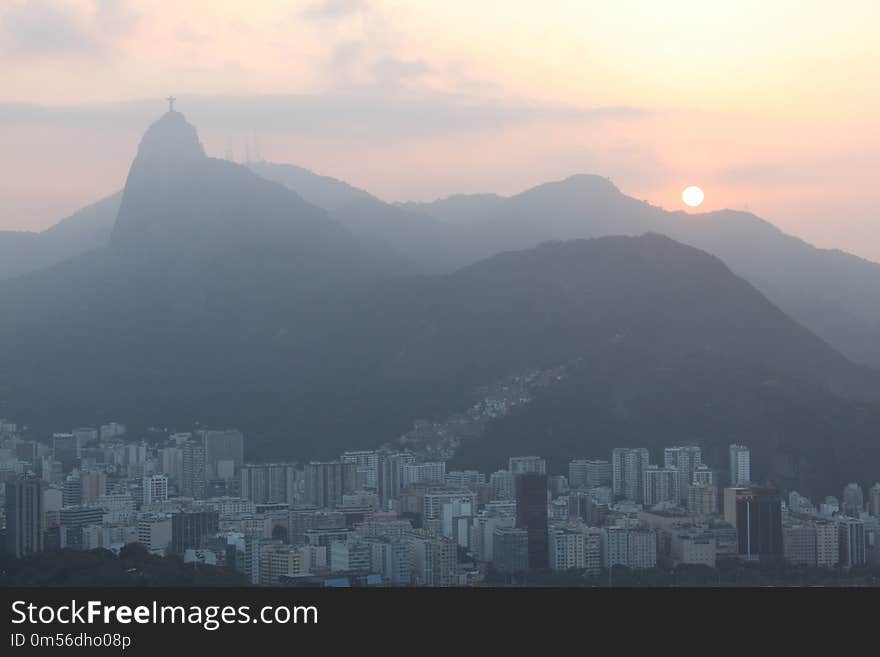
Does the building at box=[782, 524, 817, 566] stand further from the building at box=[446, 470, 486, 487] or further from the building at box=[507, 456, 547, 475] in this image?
the building at box=[507, 456, 547, 475]

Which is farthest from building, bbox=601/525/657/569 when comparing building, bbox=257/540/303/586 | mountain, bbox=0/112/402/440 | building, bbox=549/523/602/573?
mountain, bbox=0/112/402/440

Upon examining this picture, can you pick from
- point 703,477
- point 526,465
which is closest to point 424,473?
point 526,465

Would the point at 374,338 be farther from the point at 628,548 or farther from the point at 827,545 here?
the point at 827,545

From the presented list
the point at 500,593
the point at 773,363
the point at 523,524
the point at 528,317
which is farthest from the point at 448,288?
the point at 500,593

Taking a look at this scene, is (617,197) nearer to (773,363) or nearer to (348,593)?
(773,363)

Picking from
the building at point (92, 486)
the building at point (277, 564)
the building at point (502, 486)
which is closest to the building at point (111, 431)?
the building at point (92, 486)

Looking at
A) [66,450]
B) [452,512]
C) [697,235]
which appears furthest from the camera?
[697,235]
